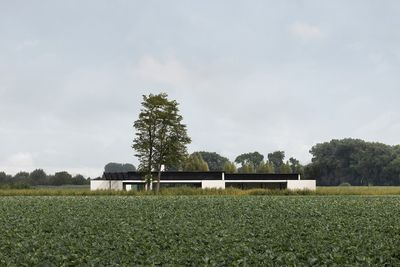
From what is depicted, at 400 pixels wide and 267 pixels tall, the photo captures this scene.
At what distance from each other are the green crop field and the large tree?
44195mm

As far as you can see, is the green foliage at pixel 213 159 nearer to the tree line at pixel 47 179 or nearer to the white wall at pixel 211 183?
the tree line at pixel 47 179

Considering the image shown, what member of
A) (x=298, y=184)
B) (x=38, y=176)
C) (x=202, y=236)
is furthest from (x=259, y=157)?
(x=202, y=236)

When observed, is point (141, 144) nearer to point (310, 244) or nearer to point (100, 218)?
point (100, 218)

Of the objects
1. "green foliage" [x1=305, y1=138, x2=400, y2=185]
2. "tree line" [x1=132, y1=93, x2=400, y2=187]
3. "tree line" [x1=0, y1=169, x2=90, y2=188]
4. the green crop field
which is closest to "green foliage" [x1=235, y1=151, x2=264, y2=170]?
"tree line" [x1=132, y1=93, x2=400, y2=187]

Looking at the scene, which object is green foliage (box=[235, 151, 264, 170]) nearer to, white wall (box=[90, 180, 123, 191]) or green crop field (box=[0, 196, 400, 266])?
white wall (box=[90, 180, 123, 191])

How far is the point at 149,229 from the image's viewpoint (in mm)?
22797

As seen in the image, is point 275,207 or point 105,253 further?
point 275,207

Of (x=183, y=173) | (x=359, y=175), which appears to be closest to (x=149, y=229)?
(x=183, y=173)

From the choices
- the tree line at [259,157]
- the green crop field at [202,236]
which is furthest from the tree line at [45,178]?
the green crop field at [202,236]

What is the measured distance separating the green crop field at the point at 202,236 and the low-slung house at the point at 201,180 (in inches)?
1989

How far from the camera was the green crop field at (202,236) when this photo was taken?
620 inches

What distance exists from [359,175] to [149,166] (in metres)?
87.4

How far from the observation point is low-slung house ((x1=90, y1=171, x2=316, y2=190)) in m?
83.0

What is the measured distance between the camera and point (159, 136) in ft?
254
